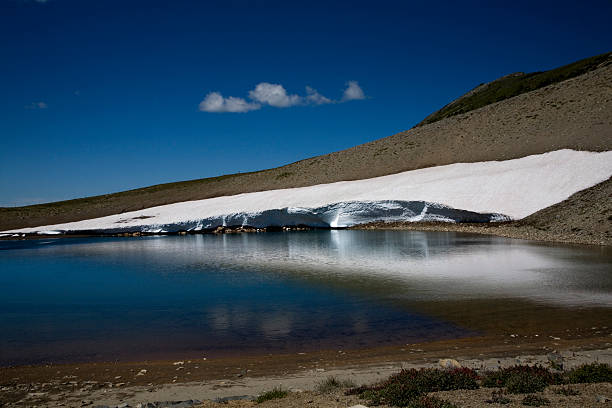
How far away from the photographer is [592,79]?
1943 inches

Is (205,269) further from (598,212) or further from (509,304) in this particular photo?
(598,212)

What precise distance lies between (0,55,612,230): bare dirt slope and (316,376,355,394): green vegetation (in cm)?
3455

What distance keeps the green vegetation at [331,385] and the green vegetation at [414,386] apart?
0.27 m

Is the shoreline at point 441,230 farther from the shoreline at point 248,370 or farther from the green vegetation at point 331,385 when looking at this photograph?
the green vegetation at point 331,385

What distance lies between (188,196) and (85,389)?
5109 cm

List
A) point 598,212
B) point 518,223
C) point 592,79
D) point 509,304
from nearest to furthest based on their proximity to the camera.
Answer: point 509,304
point 598,212
point 518,223
point 592,79

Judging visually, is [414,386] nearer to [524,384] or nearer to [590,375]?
[524,384]

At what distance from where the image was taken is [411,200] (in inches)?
1359

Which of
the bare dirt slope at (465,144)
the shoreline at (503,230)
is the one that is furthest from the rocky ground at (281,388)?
the bare dirt slope at (465,144)

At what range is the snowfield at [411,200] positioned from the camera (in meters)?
30.5

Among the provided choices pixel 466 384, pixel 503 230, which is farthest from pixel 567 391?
pixel 503 230

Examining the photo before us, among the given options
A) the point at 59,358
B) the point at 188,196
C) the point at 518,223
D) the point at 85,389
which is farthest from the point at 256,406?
the point at 188,196

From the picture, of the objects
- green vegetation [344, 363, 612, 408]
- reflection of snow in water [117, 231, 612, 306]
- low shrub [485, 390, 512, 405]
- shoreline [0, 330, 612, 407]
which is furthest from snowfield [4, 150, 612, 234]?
low shrub [485, 390, 512, 405]

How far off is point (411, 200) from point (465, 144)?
17108 mm
